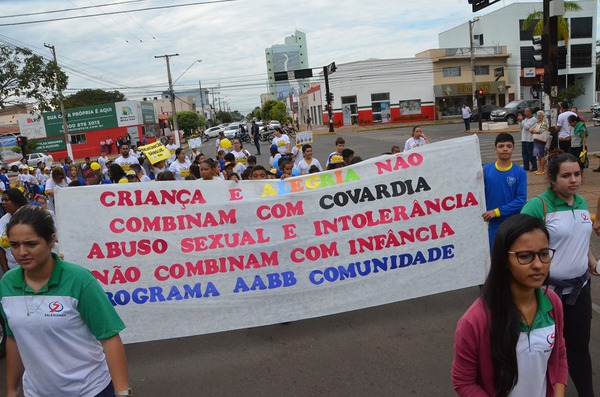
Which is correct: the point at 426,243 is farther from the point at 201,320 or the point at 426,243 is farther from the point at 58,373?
the point at 58,373

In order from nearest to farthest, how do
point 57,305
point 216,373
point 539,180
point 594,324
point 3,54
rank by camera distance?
point 57,305, point 216,373, point 594,324, point 539,180, point 3,54

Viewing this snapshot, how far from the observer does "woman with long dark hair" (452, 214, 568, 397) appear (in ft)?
5.94

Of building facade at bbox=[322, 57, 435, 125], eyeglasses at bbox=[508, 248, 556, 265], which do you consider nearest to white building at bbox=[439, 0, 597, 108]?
building facade at bbox=[322, 57, 435, 125]

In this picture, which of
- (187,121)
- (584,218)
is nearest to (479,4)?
(584,218)

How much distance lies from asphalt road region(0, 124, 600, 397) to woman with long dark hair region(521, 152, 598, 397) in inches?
23.0

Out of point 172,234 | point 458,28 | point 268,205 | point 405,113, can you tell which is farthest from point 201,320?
point 458,28

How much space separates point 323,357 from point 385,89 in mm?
48028

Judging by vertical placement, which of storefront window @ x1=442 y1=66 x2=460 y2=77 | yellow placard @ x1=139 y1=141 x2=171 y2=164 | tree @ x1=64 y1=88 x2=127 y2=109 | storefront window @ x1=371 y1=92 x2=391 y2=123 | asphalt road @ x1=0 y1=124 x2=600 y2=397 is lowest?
asphalt road @ x1=0 y1=124 x2=600 y2=397

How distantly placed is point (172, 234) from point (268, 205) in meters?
0.90

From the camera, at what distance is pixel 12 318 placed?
84.9 inches

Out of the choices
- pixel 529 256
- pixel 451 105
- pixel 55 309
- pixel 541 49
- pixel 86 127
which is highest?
pixel 86 127

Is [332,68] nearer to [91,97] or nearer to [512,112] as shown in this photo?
[512,112]

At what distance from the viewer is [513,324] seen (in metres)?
1.81

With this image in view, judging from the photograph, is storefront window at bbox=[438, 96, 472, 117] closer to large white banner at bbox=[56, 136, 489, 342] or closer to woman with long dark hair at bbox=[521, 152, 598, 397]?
large white banner at bbox=[56, 136, 489, 342]
